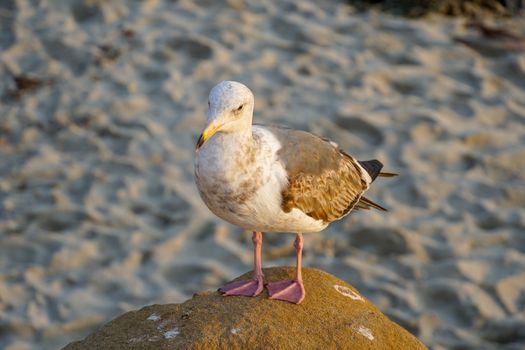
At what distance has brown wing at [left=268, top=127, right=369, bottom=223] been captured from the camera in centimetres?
618

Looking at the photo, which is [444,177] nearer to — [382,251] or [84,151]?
[382,251]

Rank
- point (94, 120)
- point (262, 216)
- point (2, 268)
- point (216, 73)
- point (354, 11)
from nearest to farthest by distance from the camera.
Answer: point (262, 216) < point (2, 268) < point (94, 120) < point (216, 73) < point (354, 11)

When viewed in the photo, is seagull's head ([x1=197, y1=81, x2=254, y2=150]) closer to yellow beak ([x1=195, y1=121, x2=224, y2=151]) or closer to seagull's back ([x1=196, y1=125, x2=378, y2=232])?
yellow beak ([x1=195, y1=121, x2=224, y2=151])

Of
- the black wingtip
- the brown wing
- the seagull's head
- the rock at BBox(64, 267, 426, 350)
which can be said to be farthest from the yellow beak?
the black wingtip

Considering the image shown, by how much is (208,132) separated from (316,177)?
1.25 metres

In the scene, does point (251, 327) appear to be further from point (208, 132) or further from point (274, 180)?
point (208, 132)

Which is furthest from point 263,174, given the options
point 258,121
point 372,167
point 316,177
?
point 258,121

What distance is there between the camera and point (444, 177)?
10.9m

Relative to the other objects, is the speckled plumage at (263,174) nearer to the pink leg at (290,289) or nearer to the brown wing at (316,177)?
the brown wing at (316,177)

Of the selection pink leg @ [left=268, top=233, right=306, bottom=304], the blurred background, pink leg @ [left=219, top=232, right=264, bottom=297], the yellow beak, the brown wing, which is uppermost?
the yellow beak

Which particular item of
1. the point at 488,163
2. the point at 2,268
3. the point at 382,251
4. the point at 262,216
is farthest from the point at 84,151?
the point at 262,216

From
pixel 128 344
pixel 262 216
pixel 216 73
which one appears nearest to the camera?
pixel 128 344

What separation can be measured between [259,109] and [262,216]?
19.9ft

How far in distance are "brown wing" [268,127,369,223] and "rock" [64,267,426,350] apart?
2.17ft
